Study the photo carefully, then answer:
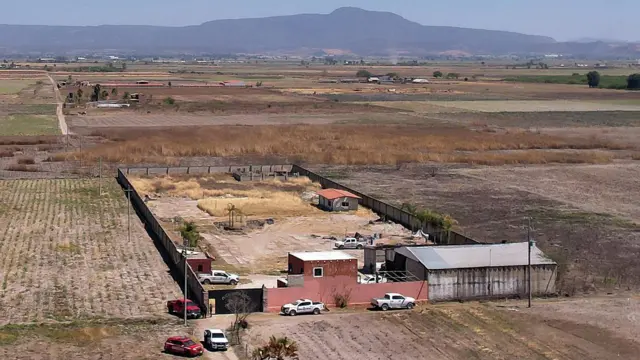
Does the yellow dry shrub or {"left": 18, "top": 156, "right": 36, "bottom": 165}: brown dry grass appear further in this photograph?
{"left": 18, "top": 156, "right": 36, "bottom": 165}: brown dry grass

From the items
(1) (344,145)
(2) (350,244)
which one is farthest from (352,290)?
(1) (344,145)

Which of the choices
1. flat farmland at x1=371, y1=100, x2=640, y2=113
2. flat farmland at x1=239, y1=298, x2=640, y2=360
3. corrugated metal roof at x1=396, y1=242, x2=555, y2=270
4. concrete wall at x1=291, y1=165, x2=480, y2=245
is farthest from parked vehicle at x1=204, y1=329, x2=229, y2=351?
flat farmland at x1=371, y1=100, x2=640, y2=113

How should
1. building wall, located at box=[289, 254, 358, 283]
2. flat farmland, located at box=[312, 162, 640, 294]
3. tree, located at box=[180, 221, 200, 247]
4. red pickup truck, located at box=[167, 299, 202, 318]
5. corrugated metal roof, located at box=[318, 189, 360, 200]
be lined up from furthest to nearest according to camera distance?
corrugated metal roof, located at box=[318, 189, 360, 200] → tree, located at box=[180, 221, 200, 247] → flat farmland, located at box=[312, 162, 640, 294] → building wall, located at box=[289, 254, 358, 283] → red pickup truck, located at box=[167, 299, 202, 318]

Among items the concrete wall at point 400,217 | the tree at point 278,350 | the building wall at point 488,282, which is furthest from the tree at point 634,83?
the tree at point 278,350

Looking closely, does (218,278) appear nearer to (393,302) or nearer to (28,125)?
(393,302)

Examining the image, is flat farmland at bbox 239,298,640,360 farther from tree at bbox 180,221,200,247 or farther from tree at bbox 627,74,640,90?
tree at bbox 627,74,640,90

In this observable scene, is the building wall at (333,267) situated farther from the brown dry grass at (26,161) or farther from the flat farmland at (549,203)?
the brown dry grass at (26,161)

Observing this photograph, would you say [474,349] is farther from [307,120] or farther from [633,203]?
[307,120]
